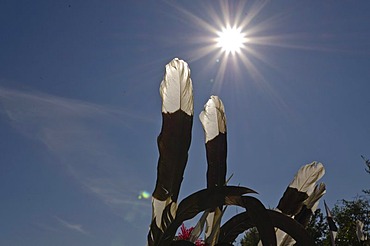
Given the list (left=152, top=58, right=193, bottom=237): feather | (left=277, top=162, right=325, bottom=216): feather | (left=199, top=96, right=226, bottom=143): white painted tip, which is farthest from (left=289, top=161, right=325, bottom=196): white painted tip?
(left=152, top=58, right=193, bottom=237): feather

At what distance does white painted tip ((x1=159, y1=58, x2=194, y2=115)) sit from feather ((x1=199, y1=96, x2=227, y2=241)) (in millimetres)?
170

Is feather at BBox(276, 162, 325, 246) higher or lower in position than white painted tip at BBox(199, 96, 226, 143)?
lower

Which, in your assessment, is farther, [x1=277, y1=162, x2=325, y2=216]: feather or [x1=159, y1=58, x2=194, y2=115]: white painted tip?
[x1=277, y1=162, x2=325, y2=216]: feather

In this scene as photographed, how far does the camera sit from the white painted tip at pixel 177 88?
3.64 feet

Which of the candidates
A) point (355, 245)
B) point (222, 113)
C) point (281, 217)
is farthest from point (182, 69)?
point (355, 245)

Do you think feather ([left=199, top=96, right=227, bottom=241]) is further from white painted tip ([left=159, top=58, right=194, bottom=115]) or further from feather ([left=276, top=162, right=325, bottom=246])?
feather ([left=276, top=162, right=325, bottom=246])

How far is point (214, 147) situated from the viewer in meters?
1.23

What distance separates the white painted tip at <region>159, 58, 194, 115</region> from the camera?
3.64ft

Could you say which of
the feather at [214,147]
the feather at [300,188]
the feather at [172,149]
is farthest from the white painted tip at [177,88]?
the feather at [300,188]

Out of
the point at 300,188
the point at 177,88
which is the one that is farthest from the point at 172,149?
the point at 300,188

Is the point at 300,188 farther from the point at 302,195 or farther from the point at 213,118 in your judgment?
the point at 213,118

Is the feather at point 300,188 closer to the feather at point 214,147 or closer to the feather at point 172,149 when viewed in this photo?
the feather at point 214,147

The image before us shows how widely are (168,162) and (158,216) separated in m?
0.13

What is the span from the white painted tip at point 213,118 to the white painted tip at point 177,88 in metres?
0.18
